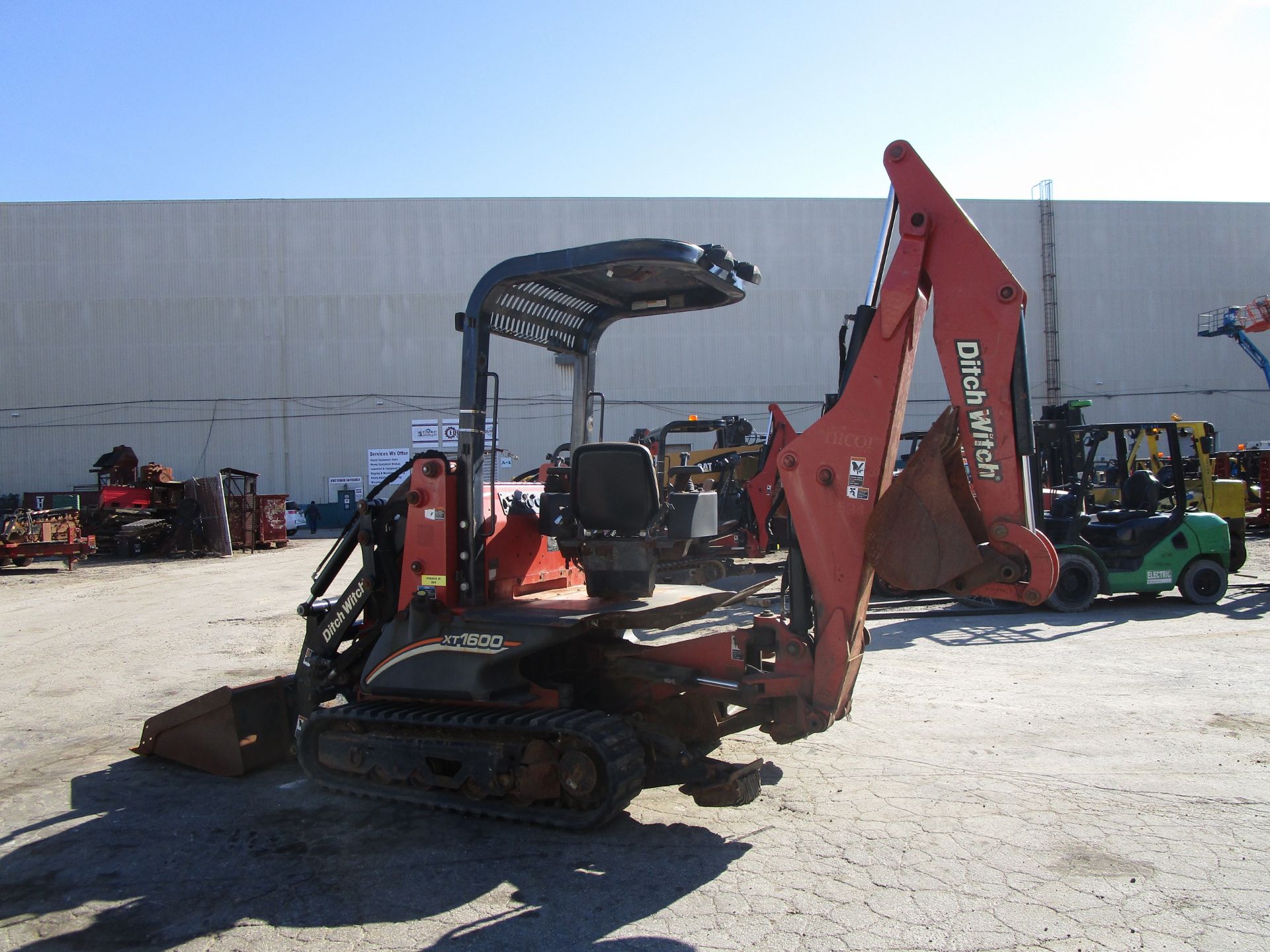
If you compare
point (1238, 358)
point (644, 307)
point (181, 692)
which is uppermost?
point (1238, 358)

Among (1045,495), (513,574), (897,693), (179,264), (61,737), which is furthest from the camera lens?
(179,264)

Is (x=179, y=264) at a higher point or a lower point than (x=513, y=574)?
higher

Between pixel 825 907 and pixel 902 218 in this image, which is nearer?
pixel 825 907

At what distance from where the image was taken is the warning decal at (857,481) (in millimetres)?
4258

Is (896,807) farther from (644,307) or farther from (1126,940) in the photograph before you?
(644,307)

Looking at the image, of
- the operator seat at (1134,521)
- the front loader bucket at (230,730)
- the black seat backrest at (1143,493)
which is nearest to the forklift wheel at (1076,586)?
the operator seat at (1134,521)

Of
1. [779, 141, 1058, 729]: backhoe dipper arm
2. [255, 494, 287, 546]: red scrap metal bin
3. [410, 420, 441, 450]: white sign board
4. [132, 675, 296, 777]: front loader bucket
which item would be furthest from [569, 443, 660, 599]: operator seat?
[410, 420, 441, 450]: white sign board

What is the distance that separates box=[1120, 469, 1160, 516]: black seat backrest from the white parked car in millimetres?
28251

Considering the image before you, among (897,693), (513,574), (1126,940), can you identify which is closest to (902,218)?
(513,574)

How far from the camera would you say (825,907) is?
365 cm

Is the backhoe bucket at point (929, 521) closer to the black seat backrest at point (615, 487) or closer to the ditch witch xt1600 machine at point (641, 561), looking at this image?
the ditch witch xt1600 machine at point (641, 561)

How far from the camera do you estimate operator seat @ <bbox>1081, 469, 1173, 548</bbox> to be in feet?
38.5

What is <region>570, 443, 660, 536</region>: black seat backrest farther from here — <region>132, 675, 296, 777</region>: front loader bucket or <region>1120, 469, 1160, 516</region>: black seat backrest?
<region>1120, 469, 1160, 516</region>: black seat backrest

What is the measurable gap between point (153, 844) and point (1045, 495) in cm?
1185
